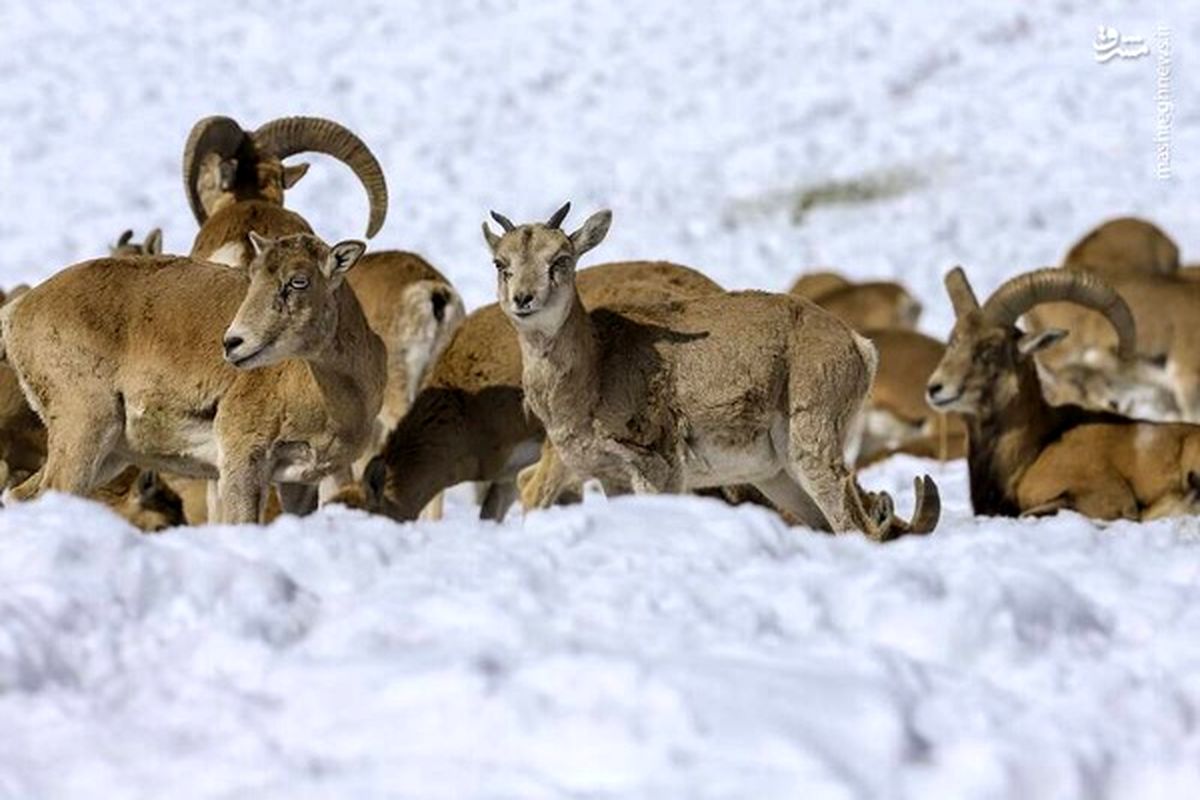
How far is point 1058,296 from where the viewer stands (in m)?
14.8

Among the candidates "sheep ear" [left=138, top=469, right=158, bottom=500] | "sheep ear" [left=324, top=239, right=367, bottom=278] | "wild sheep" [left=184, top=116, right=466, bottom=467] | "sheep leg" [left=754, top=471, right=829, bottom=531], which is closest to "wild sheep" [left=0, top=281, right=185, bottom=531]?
"sheep ear" [left=138, top=469, right=158, bottom=500]

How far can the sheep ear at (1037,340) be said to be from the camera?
1404 centimetres

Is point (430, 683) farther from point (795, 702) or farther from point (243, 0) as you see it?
point (243, 0)

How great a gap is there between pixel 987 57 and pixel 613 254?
699 centimetres

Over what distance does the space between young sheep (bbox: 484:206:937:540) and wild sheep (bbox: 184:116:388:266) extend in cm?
291

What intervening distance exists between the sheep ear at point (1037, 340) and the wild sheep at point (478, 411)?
2.32 meters

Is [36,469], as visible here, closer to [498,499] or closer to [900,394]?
[498,499]

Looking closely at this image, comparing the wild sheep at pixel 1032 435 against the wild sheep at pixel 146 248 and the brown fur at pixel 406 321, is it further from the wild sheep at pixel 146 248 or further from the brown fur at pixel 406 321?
the wild sheep at pixel 146 248

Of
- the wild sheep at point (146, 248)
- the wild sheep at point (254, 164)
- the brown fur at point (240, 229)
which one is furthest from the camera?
the wild sheep at point (146, 248)

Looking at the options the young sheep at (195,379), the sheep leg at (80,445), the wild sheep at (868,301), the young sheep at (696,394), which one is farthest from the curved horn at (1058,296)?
the wild sheep at (868,301)

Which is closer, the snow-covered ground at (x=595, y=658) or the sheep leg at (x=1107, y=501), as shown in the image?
the snow-covered ground at (x=595, y=658)

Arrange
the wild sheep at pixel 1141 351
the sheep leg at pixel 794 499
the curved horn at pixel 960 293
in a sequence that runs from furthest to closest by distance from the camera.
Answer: the wild sheep at pixel 1141 351 < the curved horn at pixel 960 293 < the sheep leg at pixel 794 499

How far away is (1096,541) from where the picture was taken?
330 inches

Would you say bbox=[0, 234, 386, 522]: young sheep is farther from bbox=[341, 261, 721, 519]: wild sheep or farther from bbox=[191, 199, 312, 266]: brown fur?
bbox=[191, 199, 312, 266]: brown fur
